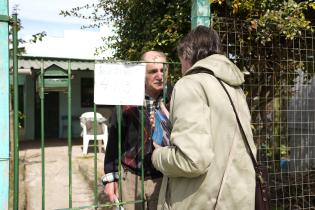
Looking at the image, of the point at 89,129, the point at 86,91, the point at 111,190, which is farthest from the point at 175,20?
the point at 86,91

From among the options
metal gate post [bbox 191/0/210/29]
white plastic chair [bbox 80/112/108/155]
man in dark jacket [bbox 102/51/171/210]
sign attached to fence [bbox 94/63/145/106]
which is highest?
metal gate post [bbox 191/0/210/29]

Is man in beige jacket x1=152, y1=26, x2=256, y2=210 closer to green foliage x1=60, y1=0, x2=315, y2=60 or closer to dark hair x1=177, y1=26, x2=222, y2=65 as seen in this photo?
dark hair x1=177, y1=26, x2=222, y2=65

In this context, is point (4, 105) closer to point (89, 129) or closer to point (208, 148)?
point (208, 148)

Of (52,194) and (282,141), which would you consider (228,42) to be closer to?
(282,141)

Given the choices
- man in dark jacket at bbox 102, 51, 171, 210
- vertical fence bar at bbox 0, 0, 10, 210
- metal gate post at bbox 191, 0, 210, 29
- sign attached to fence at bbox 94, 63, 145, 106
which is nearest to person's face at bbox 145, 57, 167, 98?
man in dark jacket at bbox 102, 51, 171, 210

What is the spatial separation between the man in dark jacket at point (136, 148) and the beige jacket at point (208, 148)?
0.64 m

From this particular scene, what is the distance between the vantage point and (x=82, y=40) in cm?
1509

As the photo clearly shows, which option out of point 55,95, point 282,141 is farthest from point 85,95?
point 282,141

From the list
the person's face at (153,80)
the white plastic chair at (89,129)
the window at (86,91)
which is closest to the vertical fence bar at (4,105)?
the person's face at (153,80)

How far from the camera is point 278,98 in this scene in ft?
15.7

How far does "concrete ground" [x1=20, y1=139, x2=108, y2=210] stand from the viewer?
5.88 metres

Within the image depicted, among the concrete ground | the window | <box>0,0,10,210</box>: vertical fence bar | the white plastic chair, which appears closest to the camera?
<box>0,0,10,210</box>: vertical fence bar

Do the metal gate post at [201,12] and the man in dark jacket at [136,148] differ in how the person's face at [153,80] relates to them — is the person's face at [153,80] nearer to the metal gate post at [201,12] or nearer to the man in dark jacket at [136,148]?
the man in dark jacket at [136,148]

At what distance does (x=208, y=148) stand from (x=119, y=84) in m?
0.96
